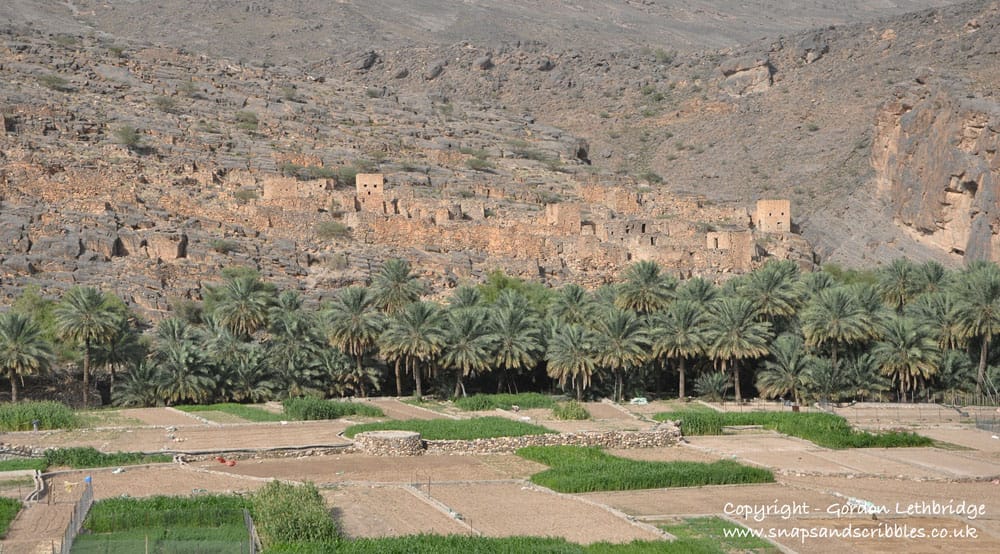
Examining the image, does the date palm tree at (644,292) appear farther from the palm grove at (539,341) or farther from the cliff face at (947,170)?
the cliff face at (947,170)

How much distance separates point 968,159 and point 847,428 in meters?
34.1

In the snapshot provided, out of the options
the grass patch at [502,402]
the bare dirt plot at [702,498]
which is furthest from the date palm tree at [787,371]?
the bare dirt plot at [702,498]

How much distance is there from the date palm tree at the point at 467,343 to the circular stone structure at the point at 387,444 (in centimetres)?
959

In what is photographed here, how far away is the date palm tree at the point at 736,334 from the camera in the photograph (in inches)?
1697

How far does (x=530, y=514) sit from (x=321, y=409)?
552 inches

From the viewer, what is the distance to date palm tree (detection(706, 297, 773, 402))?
4309 centimetres

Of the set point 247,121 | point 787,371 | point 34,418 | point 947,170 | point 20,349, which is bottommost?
point 787,371

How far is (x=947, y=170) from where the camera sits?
6669cm

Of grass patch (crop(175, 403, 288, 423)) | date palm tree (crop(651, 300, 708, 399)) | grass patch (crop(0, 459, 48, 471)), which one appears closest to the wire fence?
grass patch (crop(0, 459, 48, 471))

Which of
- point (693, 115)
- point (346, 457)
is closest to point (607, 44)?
point (693, 115)

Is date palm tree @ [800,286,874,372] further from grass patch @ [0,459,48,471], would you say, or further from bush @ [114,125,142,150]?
bush @ [114,125,142,150]

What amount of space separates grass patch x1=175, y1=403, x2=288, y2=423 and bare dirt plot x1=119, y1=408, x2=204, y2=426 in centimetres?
60

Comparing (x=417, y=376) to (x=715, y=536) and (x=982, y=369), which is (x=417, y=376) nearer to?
(x=982, y=369)

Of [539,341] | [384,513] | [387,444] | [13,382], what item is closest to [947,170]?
[539,341]
